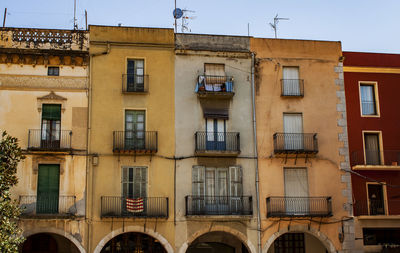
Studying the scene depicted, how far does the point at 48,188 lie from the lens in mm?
28375

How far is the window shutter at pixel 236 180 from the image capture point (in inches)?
1164

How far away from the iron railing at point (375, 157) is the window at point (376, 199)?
1.25 metres

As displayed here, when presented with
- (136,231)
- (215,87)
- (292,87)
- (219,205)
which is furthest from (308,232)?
(215,87)

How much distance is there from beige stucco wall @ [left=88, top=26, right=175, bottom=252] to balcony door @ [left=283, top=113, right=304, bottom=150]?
19.7 ft

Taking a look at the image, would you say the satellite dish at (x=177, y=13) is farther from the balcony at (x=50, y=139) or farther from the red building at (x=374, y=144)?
the red building at (x=374, y=144)

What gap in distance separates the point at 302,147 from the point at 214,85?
5606 mm

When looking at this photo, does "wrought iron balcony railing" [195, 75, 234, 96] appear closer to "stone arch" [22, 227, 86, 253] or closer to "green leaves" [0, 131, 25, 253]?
"stone arch" [22, 227, 86, 253]

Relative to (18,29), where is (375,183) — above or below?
below

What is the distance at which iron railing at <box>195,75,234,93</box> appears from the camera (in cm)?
3031

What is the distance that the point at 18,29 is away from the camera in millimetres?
29828

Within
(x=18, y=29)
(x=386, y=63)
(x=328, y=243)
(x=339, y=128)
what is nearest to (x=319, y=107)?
(x=339, y=128)

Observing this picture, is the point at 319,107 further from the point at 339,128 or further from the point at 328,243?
the point at 328,243

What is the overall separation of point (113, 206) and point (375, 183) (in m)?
13.9

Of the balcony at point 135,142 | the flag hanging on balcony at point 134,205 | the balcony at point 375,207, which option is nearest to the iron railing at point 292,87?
the balcony at point 375,207
